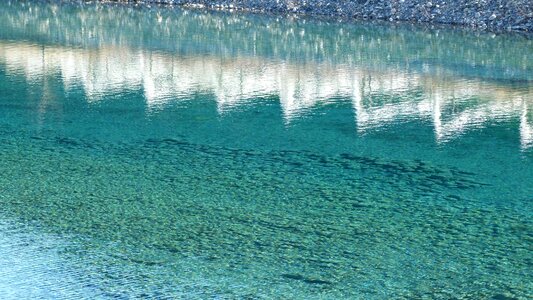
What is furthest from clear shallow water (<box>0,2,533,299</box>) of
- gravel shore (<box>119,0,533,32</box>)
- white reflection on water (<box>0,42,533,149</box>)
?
gravel shore (<box>119,0,533,32</box>)

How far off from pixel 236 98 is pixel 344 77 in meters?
2.62

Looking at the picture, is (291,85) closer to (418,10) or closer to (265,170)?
(265,170)

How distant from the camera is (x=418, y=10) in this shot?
22.8 metres

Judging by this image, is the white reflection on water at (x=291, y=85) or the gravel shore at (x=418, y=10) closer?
the white reflection on water at (x=291, y=85)

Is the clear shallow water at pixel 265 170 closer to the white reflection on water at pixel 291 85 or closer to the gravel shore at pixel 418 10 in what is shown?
the white reflection on water at pixel 291 85

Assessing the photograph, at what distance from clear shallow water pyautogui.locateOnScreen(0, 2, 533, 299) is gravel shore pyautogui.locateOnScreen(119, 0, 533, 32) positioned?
7.91 ft

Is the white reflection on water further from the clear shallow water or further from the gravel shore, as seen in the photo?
the gravel shore

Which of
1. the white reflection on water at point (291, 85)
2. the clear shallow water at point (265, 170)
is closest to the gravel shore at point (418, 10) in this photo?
the clear shallow water at point (265, 170)

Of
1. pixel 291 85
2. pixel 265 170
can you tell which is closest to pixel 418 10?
pixel 291 85

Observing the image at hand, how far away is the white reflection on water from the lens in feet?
43.9

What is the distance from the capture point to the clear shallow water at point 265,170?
24.2 ft

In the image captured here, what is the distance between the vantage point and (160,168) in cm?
1037

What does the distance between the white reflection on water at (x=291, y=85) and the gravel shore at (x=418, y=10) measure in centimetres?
579

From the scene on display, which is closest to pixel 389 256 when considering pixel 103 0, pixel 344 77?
pixel 344 77
